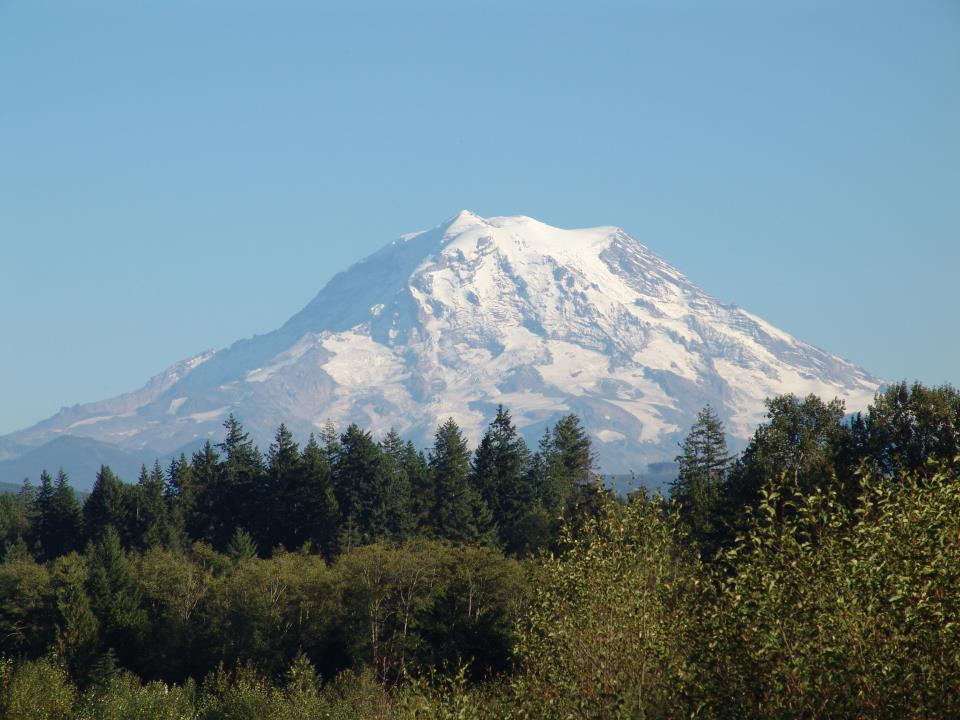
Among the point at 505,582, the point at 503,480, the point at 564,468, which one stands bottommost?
the point at 505,582

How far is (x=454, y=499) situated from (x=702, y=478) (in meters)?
22.6

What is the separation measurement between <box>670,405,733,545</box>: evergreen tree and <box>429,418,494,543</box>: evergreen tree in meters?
16.8

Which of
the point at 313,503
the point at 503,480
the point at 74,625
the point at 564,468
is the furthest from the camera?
the point at 564,468

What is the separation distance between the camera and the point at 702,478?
11650 centimetres

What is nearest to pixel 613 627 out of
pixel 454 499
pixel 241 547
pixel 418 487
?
pixel 241 547

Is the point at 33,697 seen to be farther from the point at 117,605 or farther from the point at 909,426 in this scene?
the point at 909,426

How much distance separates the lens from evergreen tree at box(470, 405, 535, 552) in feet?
408

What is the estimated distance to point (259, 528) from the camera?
125375mm

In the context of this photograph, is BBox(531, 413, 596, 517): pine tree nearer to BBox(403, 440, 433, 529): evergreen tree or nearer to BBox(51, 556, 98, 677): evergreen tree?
BBox(403, 440, 433, 529): evergreen tree

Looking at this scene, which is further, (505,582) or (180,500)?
(180,500)

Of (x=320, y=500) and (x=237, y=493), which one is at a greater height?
(x=237, y=493)

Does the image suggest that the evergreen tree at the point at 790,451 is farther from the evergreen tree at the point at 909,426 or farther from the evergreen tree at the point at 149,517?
the evergreen tree at the point at 149,517

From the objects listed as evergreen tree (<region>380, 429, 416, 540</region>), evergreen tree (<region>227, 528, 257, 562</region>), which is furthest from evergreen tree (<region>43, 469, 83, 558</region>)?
evergreen tree (<region>380, 429, 416, 540</region>)

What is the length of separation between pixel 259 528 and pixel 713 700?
102m
